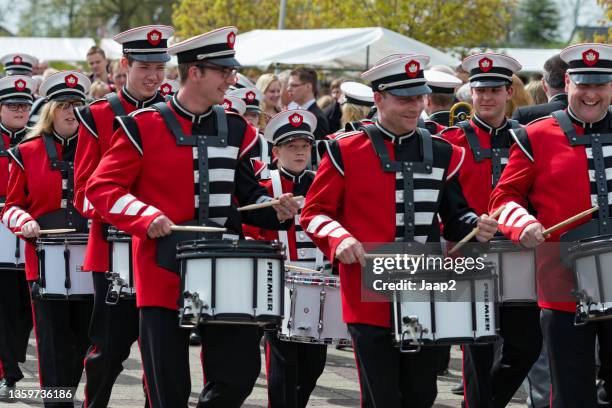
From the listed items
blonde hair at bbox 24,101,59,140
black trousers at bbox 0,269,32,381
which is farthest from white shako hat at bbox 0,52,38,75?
blonde hair at bbox 24,101,59,140

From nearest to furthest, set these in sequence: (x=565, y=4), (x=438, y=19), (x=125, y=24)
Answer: (x=438, y=19) < (x=125, y=24) < (x=565, y=4)

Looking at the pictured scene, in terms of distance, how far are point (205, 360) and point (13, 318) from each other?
379 centimetres

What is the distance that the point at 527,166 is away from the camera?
22.2 feet

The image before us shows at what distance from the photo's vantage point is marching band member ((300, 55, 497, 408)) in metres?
6.15

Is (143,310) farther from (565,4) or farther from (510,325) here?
(565,4)

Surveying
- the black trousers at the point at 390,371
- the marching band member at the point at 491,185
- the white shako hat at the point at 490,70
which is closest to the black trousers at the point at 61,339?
the marching band member at the point at 491,185

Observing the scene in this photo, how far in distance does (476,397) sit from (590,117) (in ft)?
6.50

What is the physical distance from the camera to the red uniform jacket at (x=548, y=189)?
21.5 feet

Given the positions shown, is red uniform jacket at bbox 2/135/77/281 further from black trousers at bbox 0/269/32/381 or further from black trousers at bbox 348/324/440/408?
black trousers at bbox 348/324/440/408

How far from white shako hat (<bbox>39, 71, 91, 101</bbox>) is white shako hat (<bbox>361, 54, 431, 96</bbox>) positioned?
2.88 m

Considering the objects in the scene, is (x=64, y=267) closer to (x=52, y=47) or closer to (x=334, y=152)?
(x=334, y=152)

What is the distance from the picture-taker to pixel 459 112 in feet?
32.9

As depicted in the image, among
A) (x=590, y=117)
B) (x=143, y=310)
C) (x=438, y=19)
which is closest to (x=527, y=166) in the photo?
(x=590, y=117)

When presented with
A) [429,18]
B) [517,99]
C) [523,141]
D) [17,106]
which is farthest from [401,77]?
[429,18]
